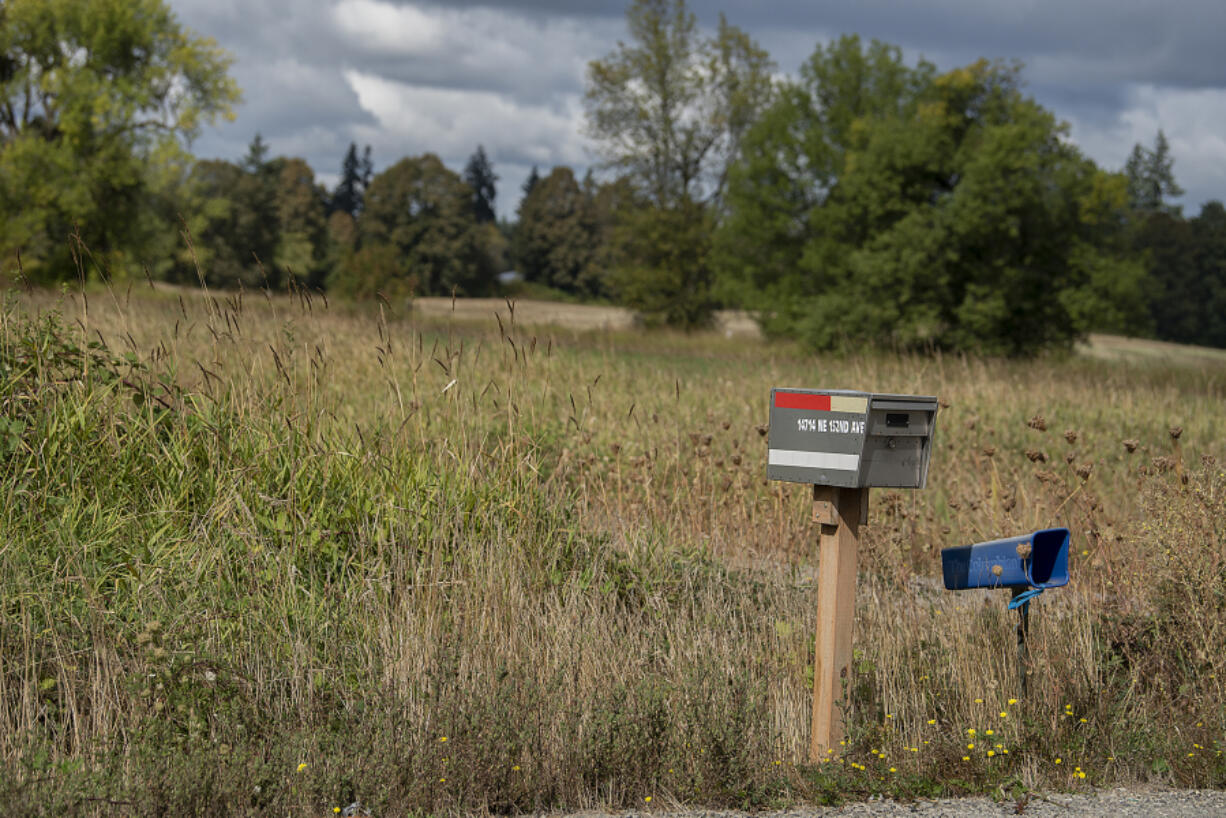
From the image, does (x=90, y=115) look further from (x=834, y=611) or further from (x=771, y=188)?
(x=834, y=611)

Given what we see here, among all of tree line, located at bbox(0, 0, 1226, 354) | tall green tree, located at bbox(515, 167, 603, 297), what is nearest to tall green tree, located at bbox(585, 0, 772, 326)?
tree line, located at bbox(0, 0, 1226, 354)

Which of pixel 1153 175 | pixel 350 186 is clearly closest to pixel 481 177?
pixel 350 186

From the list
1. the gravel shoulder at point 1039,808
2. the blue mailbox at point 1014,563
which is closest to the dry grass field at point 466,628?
the gravel shoulder at point 1039,808

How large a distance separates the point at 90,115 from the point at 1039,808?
35758 mm

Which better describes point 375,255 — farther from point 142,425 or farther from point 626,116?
point 142,425

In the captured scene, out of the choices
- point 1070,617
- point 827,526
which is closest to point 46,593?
point 827,526

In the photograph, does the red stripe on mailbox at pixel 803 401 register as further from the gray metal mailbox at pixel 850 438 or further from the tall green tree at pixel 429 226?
the tall green tree at pixel 429 226

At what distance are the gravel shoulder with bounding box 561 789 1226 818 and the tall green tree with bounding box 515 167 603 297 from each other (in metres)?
70.7

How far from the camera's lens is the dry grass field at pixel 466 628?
141 inches

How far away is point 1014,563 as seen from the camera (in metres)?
3.99

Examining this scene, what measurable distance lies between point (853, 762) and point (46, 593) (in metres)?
3.37

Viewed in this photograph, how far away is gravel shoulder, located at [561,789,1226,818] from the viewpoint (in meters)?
3.45

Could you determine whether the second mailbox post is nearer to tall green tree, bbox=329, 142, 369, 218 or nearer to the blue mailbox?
the blue mailbox

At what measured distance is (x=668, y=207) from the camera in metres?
45.8
